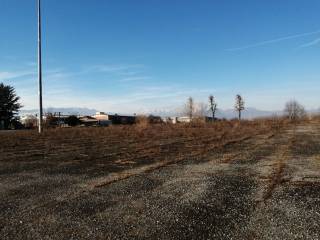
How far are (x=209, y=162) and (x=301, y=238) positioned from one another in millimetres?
7074

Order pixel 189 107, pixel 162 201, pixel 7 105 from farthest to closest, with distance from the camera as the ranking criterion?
pixel 189 107, pixel 7 105, pixel 162 201

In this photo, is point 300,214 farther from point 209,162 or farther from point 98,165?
point 98,165

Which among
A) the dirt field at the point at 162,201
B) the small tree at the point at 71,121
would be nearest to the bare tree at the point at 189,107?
the small tree at the point at 71,121

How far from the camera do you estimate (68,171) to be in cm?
1016

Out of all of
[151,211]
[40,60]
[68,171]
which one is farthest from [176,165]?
[40,60]

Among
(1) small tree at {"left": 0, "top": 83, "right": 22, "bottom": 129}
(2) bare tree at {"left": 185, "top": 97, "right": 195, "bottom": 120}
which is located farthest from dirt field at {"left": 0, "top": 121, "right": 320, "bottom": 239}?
(2) bare tree at {"left": 185, "top": 97, "right": 195, "bottom": 120}

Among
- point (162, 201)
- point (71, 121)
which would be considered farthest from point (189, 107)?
point (162, 201)

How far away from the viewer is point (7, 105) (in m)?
61.5

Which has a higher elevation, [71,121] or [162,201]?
[71,121]

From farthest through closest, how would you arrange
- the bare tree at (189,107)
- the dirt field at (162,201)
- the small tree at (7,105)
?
1. the bare tree at (189,107)
2. the small tree at (7,105)
3. the dirt field at (162,201)

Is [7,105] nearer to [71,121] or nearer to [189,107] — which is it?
[71,121]

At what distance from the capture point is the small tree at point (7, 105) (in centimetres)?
6084

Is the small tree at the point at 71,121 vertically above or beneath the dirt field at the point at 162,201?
above

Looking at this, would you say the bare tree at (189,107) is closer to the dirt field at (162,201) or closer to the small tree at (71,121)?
the small tree at (71,121)
